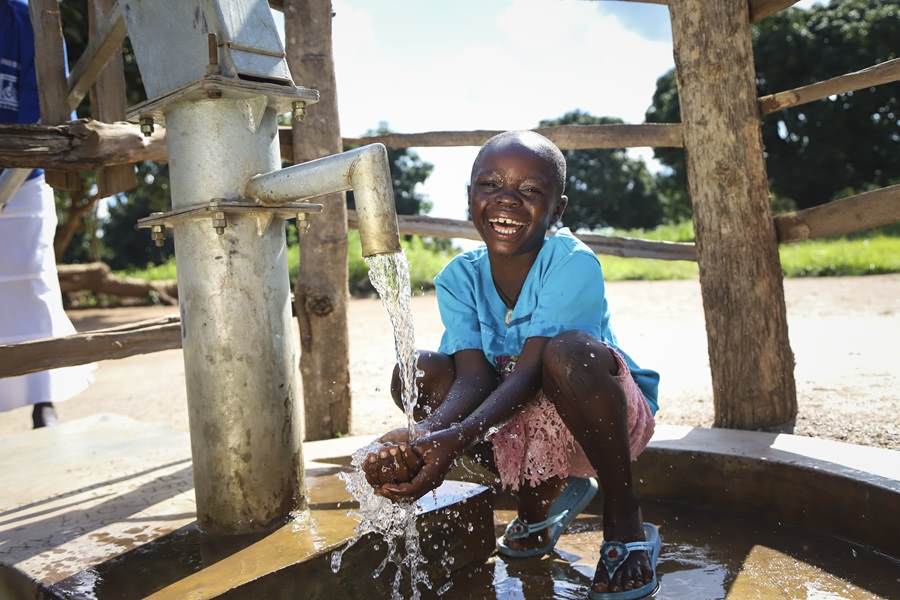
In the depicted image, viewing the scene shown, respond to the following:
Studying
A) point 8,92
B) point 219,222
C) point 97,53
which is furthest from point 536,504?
point 8,92

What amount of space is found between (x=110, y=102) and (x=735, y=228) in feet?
7.23

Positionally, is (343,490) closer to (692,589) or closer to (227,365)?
(227,365)

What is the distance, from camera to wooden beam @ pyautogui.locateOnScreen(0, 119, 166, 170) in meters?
2.23

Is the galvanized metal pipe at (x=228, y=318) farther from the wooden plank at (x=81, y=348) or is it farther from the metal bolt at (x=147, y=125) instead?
the wooden plank at (x=81, y=348)

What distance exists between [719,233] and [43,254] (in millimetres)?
2595

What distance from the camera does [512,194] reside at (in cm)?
177

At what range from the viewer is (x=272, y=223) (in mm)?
1729

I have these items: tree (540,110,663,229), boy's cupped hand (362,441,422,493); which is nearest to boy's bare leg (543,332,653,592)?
boy's cupped hand (362,441,422,493)

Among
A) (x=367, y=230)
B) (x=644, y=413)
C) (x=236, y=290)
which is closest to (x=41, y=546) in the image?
(x=236, y=290)

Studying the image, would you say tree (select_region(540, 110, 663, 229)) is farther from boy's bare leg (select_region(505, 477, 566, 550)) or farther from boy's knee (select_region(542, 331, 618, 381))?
boy's knee (select_region(542, 331, 618, 381))

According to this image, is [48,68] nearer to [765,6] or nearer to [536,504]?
[536,504]

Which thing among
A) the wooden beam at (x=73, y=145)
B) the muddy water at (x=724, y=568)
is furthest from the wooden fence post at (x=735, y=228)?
the wooden beam at (x=73, y=145)

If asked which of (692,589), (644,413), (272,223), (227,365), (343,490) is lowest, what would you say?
(692,589)

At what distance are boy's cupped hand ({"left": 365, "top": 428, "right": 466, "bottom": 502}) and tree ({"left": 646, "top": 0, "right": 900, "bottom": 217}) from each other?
836 inches
